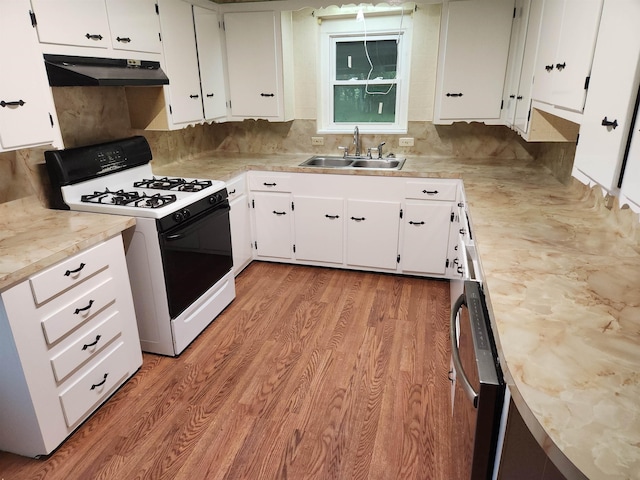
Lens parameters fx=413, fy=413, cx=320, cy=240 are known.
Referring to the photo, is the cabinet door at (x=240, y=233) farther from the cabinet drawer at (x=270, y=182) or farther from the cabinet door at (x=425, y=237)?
the cabinet door at (x=425, y=237)

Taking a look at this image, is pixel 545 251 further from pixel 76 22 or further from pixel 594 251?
pixel 76 22

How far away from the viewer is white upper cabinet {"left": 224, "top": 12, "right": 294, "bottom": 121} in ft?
10.9

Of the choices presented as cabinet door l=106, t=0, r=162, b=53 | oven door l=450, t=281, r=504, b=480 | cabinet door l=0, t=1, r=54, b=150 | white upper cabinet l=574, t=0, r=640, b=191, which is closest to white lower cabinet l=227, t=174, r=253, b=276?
cabinet door l=106, t=0, r=162, b=53

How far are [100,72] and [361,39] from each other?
2.23 metres

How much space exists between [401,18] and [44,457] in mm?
3685

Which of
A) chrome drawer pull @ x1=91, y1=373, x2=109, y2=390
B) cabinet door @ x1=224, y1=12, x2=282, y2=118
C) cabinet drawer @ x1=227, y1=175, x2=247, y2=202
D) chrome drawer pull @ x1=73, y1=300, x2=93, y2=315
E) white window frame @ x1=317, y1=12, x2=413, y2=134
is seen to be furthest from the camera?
white window frame @ x1=317, y1=12, x2=413, y2=134

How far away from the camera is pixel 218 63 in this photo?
3.39 m

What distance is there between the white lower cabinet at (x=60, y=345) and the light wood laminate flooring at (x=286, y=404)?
0.43 feet

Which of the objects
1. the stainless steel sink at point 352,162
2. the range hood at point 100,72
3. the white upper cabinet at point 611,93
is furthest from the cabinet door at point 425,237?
the range hood at point 100,72

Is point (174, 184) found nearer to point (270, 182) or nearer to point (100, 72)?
point (100, 72)

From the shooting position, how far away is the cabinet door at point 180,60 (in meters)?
2.76

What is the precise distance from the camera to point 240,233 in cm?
340

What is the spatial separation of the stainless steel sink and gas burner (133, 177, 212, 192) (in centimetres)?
98

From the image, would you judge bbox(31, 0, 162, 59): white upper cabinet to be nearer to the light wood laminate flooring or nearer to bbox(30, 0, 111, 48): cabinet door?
bbox(30, 0, 111, 48): cabinet door
